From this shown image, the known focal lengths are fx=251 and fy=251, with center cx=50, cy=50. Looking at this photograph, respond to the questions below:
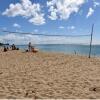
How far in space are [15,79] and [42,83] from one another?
1.19 metres

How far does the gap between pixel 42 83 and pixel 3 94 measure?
201 cm

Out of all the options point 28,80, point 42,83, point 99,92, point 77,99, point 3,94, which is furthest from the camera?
point 28,80

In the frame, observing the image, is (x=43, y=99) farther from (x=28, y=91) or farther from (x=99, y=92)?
(x=99, y=92)

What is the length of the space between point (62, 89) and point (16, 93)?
1420mm

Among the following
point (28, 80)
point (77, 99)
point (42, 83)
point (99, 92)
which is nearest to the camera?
point (77, 99)

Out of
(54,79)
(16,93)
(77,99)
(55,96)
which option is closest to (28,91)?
(16,93)

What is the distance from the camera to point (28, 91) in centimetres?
705

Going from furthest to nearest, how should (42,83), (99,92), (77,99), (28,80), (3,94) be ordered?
(28,80)
(42,83)
(99,92)
(3,94)
(77,99)

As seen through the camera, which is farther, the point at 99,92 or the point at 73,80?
the point at 73,80

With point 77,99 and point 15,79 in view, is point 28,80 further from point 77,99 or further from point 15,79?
point 77,99

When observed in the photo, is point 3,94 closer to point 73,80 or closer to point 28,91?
point 28,91

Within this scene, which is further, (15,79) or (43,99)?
(15,79)

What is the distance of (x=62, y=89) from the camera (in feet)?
24.3

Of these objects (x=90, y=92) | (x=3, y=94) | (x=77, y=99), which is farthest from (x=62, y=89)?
(x=3, y=94)
